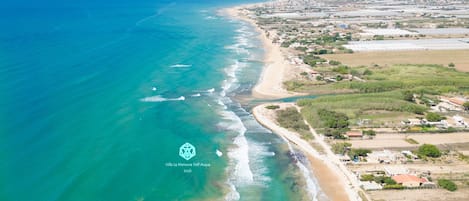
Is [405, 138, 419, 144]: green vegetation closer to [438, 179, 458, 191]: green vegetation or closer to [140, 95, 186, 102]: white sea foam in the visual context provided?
[438, 179, 458, 191]: green vegetation

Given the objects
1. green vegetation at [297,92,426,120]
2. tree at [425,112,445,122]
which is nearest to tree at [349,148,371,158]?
green vegetation at [297,92,426,120]

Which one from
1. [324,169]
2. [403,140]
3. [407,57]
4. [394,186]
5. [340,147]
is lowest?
[403,140]

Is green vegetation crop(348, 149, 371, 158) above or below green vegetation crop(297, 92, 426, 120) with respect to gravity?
below

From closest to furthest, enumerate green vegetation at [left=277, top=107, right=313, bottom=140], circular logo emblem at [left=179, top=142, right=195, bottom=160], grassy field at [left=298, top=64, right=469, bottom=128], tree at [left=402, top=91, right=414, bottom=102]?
circular logo emblem at [left=179, top=142, right=195, bottom=160], green vegetation at [left=277, top=107, right=313, bottom=140], grassy field at [left=298, top=64, right=469, bottom=128], tree at [left=402, top=91, right=414, bottom=102]

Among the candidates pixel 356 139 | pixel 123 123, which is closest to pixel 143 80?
pixel 123 123

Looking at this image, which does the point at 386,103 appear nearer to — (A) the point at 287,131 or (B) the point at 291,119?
(B) the point at 291,119

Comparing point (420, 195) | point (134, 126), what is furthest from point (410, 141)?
point (134, 126)

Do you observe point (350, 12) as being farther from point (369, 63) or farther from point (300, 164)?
point (300, 164)
